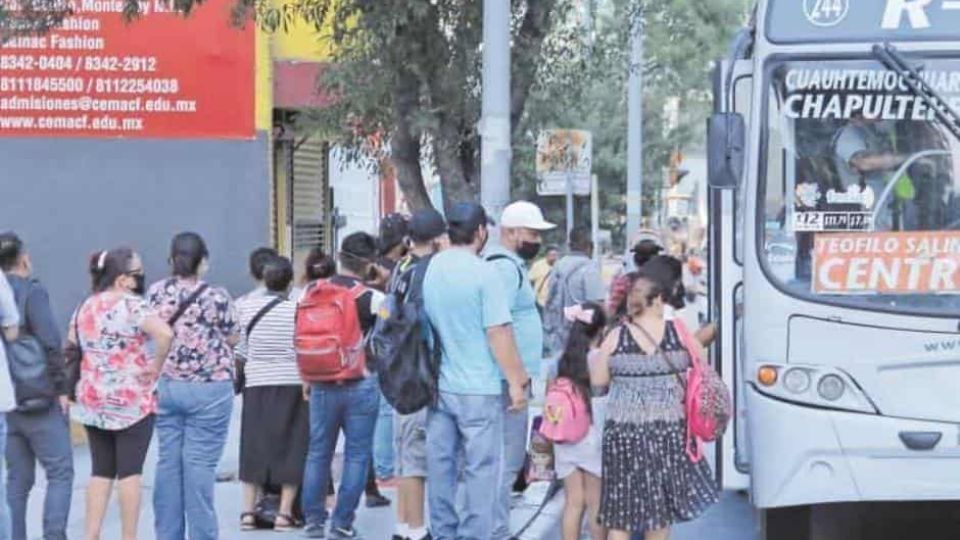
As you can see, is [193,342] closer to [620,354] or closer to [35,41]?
[620,354]

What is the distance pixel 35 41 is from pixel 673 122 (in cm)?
3224

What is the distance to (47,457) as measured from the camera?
9.46 m

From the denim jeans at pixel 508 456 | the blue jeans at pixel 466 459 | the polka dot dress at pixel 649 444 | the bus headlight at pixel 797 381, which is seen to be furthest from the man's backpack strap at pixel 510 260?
the bus headlight at pixel 797 381

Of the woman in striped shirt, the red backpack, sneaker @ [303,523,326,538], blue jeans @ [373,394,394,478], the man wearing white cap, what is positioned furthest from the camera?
blue jeans @ [373,394,394,478]

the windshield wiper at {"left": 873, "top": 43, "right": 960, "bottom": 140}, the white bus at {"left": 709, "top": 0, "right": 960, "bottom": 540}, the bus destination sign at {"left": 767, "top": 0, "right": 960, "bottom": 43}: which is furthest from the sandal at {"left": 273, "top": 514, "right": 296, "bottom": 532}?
the windshield wiper at {"left": 873, "top": 43, "right": 960, "bottom": 140}

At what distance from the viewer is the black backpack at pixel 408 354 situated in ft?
29.6

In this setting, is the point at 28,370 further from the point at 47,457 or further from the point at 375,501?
the point at 375,501

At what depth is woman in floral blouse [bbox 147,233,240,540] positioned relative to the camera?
9.34 meters

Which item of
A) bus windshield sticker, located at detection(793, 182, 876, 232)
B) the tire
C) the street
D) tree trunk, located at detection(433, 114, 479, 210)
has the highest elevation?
tree trunk, located at detection(433, 114, 479, 210)

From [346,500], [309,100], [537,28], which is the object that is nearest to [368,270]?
[346,500]

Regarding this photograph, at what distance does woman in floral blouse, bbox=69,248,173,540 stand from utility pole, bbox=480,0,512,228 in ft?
9.53

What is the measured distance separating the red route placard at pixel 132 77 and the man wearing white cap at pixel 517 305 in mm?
7199

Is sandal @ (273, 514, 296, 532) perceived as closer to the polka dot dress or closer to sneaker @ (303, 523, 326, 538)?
sneaker @ (303, 523, 326, 538)

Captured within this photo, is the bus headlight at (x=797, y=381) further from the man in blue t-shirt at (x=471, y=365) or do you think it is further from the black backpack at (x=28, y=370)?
the black backpack at (x=28, y=370)
